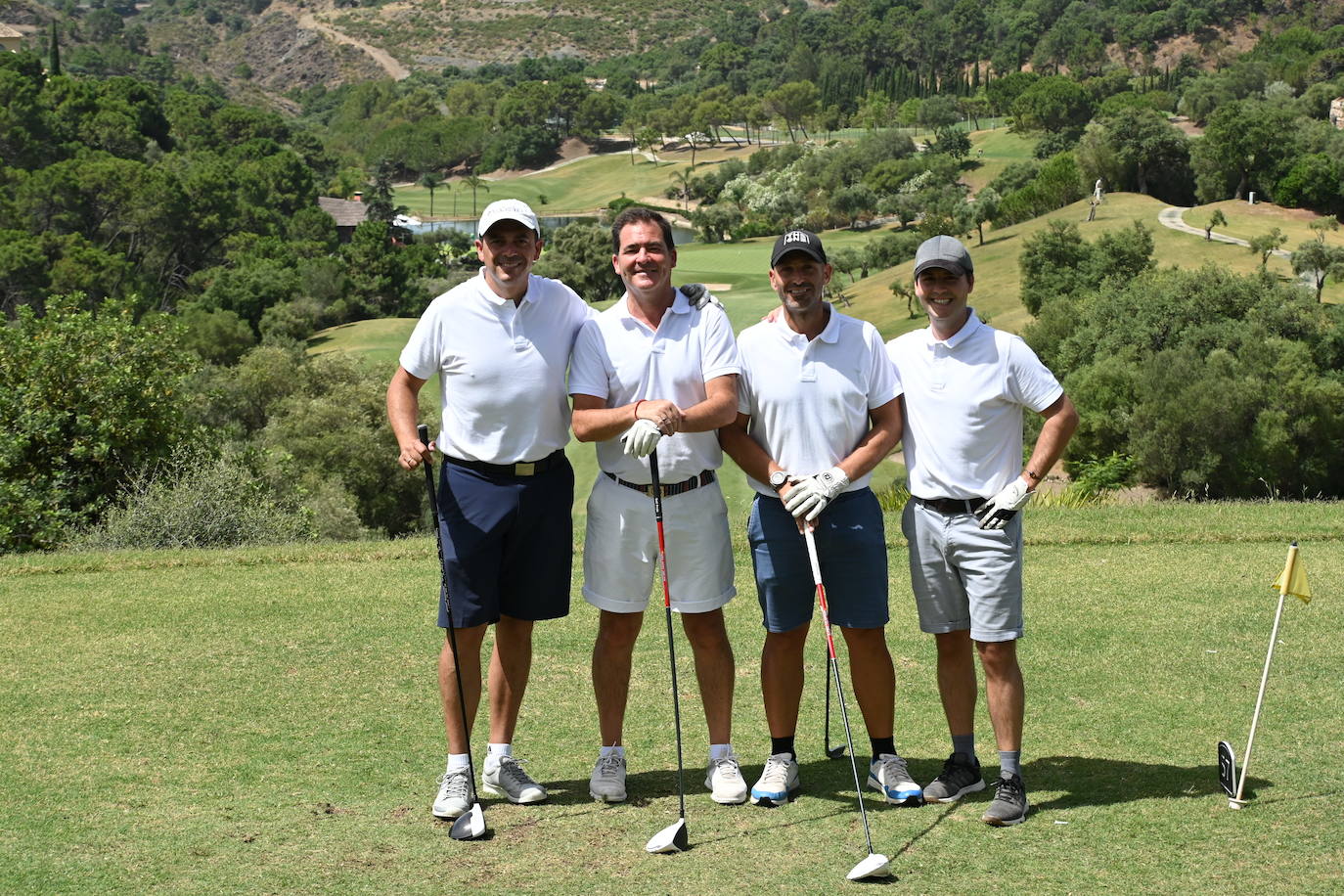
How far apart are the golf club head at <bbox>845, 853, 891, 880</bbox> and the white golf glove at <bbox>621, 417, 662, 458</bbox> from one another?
67.3 inches

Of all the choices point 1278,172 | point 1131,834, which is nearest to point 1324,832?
point 1131,834

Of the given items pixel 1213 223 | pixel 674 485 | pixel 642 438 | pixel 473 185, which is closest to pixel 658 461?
pixel 674 485

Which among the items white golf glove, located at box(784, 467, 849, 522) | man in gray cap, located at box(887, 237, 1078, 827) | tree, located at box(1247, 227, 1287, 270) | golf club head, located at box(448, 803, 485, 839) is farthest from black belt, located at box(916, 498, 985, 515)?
tree, located at box(1247, 227, 1287, 270)

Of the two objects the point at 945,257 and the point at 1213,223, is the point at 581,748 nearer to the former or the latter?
the point at 945,257

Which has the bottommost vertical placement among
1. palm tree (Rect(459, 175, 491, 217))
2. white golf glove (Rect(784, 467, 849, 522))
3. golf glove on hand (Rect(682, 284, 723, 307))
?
white golf glove (Rect(784, 467, 849, 522))

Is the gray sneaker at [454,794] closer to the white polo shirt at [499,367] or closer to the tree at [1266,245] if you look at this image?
the white polo shirt at [499,367]

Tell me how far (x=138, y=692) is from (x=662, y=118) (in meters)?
182

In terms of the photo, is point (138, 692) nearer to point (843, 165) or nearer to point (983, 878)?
point (983, 878)

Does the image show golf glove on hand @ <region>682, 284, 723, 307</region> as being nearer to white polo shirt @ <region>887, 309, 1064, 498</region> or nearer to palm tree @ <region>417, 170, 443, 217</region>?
white polo shirt @ <region>887, 309, 1064, 498</region>

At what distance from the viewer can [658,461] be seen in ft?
18.5

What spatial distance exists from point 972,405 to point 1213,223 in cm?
7716

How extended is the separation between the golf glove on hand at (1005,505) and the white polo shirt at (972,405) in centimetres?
9

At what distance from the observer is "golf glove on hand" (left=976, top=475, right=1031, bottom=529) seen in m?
5.50

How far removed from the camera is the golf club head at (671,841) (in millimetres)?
5066
